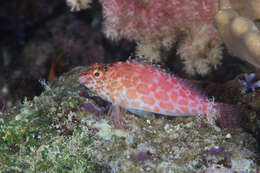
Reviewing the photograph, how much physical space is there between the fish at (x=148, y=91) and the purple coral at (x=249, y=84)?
603mm

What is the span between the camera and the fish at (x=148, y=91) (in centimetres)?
324

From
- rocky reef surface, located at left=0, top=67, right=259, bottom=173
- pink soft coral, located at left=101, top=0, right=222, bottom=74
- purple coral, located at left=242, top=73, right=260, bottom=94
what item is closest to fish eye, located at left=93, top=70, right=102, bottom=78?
rocky reef surface, located at left=0, top=67, right=259, bottom=173

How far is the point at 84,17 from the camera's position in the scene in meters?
7.27

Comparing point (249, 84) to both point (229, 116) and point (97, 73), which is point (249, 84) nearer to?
point (229, 116)

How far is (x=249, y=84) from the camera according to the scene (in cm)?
355

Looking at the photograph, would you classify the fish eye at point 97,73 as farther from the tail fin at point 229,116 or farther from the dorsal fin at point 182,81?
the tail fin at point 229,116

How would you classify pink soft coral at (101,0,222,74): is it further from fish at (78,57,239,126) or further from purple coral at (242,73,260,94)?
fish at (78,57,239,126)

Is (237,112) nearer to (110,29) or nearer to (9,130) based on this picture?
(110,29)

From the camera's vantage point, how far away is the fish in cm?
324

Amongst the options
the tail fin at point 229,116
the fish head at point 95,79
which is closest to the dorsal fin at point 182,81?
the tail fin at point 229,116

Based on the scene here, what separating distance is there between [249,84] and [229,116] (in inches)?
31.6

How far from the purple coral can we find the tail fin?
0.55 metres

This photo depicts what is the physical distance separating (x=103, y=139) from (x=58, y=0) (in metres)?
6.33

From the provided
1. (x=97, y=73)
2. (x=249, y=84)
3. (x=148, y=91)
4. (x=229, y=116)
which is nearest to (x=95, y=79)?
(x=97, y=73)
